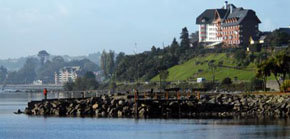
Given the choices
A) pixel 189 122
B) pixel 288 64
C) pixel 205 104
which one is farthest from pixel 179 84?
pixel 189 122

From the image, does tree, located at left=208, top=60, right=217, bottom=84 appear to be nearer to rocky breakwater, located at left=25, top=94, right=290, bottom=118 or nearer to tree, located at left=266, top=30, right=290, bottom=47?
tree, located at left=266, top=30, right=290, bottom=47

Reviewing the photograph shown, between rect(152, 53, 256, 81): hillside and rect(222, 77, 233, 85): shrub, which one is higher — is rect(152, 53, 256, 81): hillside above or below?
above

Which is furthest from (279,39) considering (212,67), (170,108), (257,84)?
(170,108)

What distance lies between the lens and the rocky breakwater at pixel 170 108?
305 feet

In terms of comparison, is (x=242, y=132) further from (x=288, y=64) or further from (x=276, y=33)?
(x=276, y=33)

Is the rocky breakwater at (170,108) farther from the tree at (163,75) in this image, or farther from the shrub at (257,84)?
the tree at (163,75)

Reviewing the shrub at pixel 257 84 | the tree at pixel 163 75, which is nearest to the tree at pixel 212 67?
the tree at pixel 163 75

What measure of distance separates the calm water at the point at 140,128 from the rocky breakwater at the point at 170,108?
7.48 m

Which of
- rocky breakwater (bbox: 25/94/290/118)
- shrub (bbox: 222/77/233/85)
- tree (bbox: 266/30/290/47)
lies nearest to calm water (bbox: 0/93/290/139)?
rocky breakwater (bbox: 25/94/290/118)

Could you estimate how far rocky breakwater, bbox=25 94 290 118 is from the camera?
92944mm

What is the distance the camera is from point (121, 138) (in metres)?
67.4

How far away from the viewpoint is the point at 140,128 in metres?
75.6

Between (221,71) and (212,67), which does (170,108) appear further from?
(212,67)

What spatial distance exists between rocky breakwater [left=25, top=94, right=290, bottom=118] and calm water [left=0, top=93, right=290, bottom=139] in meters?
7.48
